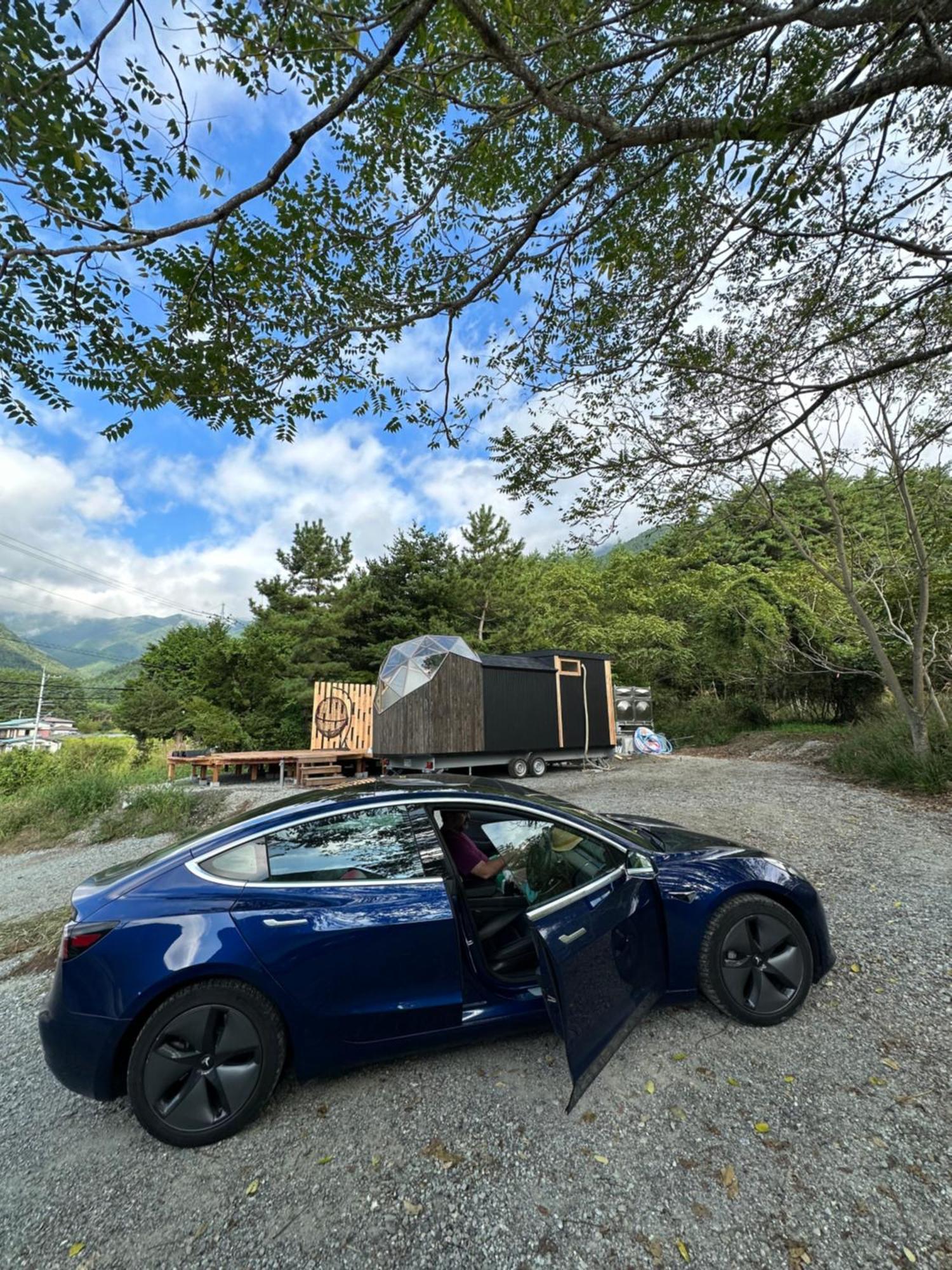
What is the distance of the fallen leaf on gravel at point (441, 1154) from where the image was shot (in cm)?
192

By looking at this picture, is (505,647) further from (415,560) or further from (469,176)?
(469,176)

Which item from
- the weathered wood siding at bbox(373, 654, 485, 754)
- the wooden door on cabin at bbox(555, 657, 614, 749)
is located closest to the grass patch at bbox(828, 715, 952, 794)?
the wooden door on cabin at bbox(555, 657, 614, 749)

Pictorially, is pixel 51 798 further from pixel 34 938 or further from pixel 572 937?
pixel 572 937

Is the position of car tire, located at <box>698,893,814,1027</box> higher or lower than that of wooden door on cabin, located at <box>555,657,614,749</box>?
lower

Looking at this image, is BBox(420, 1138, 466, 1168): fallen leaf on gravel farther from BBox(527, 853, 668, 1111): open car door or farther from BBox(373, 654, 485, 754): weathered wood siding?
BBox(373, 654, 485, 754): weathered wood siding

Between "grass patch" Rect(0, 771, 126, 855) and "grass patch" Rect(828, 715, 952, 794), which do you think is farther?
"grass patch" Rect(0, 771, 126, 855)

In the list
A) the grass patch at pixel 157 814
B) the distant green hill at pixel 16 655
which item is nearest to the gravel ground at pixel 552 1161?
the grass patch at pixel 157 814

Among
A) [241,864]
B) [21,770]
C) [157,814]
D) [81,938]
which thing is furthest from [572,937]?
[21,770]

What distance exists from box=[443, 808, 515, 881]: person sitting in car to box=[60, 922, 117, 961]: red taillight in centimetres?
157

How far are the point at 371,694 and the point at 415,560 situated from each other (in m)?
8.59

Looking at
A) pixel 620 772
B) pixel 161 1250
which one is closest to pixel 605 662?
pixel 620 772

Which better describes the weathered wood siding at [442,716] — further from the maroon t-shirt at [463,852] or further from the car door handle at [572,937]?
the car door handle at [572,937]

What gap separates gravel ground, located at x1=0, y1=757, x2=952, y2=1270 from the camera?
5.29 ft

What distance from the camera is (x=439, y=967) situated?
2250mm
